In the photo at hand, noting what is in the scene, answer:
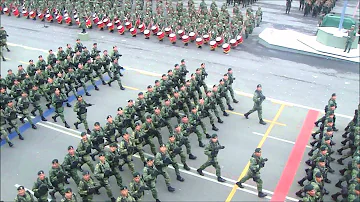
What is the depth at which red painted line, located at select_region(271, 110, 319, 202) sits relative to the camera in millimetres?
11091

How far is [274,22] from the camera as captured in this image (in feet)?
88.7

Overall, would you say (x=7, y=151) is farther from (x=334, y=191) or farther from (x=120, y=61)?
(x=334, y=191)

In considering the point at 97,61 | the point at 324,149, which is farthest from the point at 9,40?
the point at 324,149

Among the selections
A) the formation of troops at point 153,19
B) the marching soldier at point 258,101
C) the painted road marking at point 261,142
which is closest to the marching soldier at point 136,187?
the painted road marking at point 261,142

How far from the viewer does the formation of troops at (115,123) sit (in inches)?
388

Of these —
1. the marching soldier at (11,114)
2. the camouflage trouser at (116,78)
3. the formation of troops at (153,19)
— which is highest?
the formation of troops at (153,19)

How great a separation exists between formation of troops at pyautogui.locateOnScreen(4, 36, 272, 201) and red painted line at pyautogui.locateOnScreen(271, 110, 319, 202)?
66 centimetres

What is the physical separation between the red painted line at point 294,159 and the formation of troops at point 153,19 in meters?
7.51

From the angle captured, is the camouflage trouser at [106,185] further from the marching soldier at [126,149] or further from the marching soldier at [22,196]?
the marching soldier at [22,196]

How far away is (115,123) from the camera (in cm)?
1220

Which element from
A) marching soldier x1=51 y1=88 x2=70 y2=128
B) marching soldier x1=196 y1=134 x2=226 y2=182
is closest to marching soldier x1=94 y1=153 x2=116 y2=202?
marching soldier x1=196 y1=134 x2=226 y2=182

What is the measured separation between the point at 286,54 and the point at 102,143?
1348 centimetres

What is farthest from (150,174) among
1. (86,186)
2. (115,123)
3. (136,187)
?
(115,123)

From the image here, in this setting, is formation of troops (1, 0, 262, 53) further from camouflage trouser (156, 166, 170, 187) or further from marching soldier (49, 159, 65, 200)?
marching soldier (49, 159, 65, 200)
